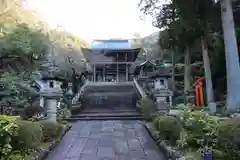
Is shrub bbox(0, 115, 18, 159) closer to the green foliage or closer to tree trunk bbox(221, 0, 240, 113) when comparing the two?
the green foliage

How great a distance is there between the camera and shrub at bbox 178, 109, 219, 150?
4879 millimetres

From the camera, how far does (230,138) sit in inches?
166

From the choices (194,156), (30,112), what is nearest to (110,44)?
(30,112)

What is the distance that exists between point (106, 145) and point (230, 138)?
369cm

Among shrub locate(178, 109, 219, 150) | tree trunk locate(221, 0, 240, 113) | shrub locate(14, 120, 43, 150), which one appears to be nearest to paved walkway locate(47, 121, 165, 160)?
shrub locate(178, 109, 219, 150)

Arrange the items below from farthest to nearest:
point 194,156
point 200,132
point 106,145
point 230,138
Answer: point 106,145 → point 200,132 → point 194,156 → point 230,138

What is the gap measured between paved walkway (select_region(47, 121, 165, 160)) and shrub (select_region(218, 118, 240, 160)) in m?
1.77

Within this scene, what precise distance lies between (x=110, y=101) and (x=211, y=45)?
7241 mm

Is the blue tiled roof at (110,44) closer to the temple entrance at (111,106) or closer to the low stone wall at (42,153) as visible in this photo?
the temple entrance at (111,106)

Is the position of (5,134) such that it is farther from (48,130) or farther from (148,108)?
(148,108)

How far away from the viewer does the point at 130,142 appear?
760 centimetres

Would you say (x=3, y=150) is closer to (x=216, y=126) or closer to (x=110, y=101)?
(x=216, y=126)

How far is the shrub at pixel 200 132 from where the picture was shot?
4879mm

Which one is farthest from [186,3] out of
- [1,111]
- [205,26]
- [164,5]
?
[1,111]
